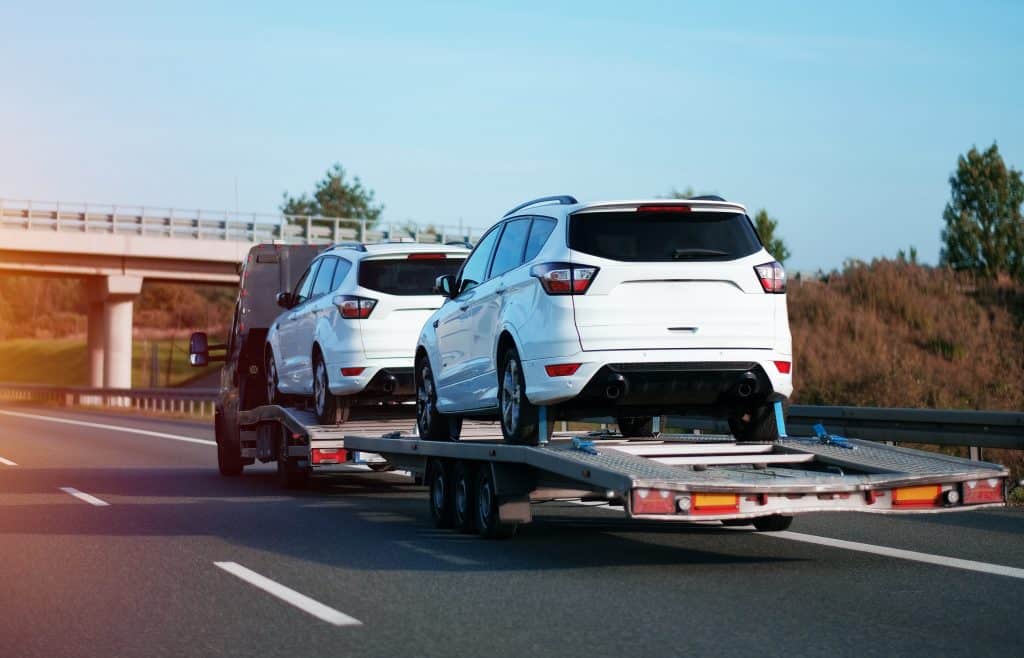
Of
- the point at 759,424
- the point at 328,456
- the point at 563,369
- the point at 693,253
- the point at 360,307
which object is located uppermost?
the point at 693,253

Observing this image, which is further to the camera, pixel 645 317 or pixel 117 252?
pixel 117 252

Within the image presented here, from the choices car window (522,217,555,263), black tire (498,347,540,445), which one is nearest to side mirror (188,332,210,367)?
black tire (498,347,540,445)

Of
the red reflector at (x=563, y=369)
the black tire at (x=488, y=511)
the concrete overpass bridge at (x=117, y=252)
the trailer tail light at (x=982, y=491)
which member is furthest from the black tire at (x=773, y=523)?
the concrete overpass bridge at (x=117, y=252)

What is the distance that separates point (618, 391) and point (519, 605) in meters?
2.26

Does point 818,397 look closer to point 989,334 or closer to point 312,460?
point 989,334

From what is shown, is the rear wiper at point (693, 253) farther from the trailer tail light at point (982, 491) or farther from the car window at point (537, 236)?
the trailer tail light at point (982, 491)

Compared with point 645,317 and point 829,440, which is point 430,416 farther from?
point 829,440

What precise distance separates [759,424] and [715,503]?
2.21 metres

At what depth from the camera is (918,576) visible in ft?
30.5

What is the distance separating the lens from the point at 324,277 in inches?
652

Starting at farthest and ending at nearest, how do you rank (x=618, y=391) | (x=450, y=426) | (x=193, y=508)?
(x=193, y=508) → (x=450, y=426) → (x=618, y=391)

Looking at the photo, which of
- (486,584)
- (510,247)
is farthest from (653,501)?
(510,247)

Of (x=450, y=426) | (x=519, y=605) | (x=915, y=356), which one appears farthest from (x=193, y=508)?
(x=915, y=356)

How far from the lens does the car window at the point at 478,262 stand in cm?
1232
